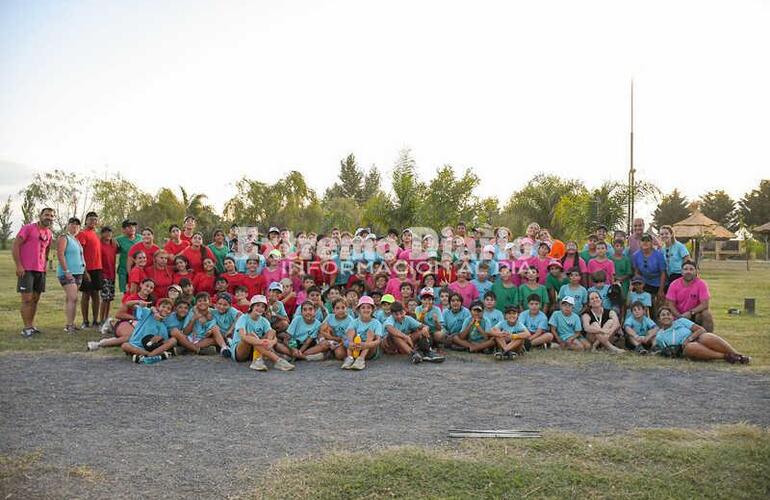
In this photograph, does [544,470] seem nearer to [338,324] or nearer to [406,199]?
[338,324]

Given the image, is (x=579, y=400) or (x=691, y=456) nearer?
(x=691, y=456)

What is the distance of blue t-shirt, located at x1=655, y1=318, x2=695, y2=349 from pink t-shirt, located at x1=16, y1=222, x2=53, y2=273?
8.96m

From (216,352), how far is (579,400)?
15.6ft

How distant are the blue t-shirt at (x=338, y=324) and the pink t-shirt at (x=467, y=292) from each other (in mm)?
1928

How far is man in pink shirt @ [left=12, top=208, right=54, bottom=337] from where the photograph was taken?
9.12 meters

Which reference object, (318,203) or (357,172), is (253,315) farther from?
(357,172)

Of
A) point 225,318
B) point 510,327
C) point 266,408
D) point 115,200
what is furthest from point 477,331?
point 115,200

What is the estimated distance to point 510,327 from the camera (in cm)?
830

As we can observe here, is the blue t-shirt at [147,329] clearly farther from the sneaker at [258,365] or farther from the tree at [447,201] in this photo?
the tree at [447,201]

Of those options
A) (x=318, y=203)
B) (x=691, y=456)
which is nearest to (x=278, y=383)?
(x=691, y=456)

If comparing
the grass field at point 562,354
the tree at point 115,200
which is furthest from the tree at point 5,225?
the grass field at point 562,354

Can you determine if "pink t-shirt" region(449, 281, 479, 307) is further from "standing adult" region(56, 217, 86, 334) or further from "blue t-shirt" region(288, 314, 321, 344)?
"standing adult" region(56, 217, 86, 334)

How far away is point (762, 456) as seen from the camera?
4301 millimetres

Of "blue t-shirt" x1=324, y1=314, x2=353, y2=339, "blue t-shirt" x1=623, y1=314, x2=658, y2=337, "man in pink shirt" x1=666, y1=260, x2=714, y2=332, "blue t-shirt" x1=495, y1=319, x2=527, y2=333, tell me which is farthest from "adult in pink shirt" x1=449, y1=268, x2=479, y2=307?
"man in pink shirt" x1=666, y1=260, x2=714, y2=332
